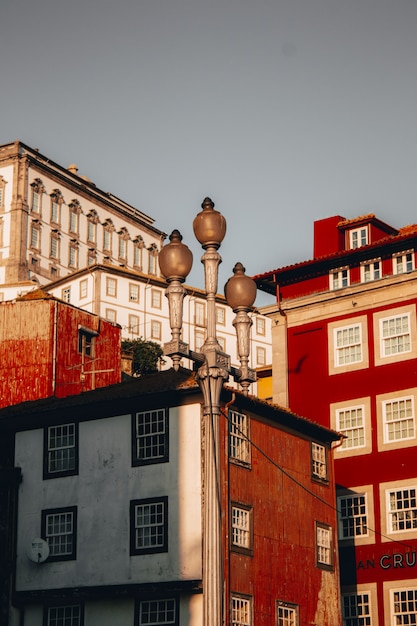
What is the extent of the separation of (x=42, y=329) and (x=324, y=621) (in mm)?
25470

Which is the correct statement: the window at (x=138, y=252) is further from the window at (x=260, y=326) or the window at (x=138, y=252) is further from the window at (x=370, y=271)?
the window at (x=370, y=271)

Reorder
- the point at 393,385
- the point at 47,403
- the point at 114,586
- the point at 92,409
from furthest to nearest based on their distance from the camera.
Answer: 1. the point at 393,385
2. the point at 47,403
3. the point at 92,409
4. the point at 114,586

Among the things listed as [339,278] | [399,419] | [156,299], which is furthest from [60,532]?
[156,299]

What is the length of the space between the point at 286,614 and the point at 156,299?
80330mm

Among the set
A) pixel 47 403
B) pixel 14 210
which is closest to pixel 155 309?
pixel 14 210

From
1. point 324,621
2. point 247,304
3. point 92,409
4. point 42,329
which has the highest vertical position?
point 42,329

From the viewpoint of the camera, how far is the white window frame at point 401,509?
150 feet

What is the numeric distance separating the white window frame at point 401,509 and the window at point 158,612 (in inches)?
520

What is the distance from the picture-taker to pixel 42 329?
59.5m

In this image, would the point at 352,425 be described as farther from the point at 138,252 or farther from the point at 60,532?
the point at 138,252

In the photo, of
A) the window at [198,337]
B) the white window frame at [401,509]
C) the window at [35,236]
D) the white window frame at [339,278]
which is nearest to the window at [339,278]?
the white window frame at [339,278]

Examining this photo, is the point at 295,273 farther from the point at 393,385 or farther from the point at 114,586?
the point at 114,586

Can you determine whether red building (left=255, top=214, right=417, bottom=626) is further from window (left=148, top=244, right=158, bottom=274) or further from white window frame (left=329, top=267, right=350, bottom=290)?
window (left=148, top=244, right=158, bottom=274)

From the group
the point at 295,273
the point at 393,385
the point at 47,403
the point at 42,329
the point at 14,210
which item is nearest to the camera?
the point at 47,403
